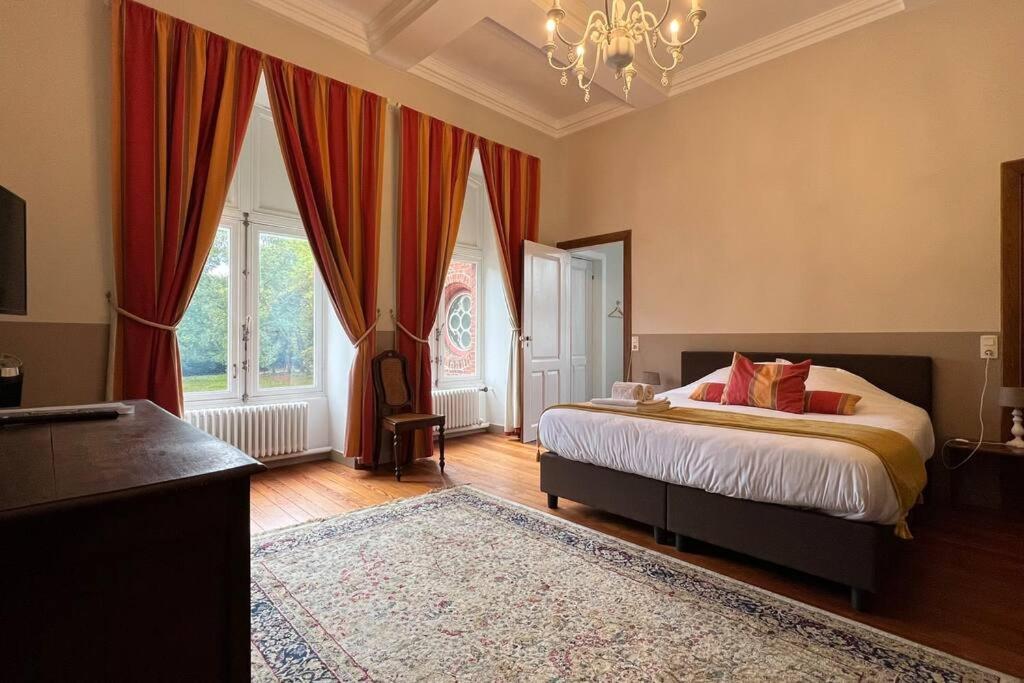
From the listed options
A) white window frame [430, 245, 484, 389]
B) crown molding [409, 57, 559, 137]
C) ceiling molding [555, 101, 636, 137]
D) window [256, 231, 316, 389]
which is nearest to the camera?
window [256, 231, 316, 389]

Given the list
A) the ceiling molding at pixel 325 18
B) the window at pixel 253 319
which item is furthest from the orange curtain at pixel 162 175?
the window at pixel 253 319

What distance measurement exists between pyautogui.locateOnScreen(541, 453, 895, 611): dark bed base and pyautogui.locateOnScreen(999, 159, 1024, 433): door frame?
6.63 ft

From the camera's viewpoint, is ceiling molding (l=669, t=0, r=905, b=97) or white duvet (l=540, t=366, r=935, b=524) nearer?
white duvet (l=540, t=366, r=935, b=524)

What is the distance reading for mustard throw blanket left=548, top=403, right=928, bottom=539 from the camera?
6.57 feet

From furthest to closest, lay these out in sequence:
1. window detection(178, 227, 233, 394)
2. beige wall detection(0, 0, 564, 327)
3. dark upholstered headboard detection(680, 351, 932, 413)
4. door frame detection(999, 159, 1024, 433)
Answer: window detection(178, 227, 233, 394) → dark upholstered headboard detection(680, 351, 932, 413) → door frame detection(999, 159, 1024, 433) → beige wall detection(0, 0, 564, 327)

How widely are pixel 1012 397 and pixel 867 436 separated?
1.52 meters

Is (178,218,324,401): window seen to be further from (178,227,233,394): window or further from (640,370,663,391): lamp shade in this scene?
(640,370,663,391): lamp shade

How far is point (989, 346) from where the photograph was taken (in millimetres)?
3160

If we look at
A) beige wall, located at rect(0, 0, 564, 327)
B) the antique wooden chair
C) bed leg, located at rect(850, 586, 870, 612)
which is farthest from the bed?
beige wall, located at rect(0, 0, 564, 327)

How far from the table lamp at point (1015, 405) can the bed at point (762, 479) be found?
41cm

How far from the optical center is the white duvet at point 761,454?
6.42 ft

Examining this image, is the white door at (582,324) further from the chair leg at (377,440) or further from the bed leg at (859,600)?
the bed leg at (859,600)

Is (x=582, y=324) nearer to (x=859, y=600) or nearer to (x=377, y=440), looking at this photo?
(x=377, y=440)

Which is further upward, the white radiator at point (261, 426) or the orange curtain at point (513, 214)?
the orange curtain at point (513, 214)
